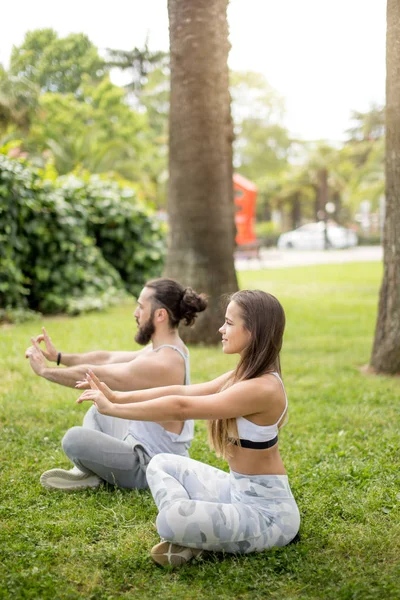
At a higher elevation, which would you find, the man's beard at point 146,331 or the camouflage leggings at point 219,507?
the man's beard at point 146,331

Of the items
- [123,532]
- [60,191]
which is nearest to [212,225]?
[60,191]

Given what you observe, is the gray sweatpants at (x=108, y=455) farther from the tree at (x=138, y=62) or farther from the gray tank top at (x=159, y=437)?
the tree at (x=138, y=62)

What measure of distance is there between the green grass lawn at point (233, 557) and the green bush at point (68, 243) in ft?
9.99

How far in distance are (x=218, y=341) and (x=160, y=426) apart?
181 inches

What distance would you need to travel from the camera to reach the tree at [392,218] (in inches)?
250

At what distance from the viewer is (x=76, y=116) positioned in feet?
115

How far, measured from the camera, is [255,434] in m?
3.17

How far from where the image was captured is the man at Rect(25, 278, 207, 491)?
3844 millimetres

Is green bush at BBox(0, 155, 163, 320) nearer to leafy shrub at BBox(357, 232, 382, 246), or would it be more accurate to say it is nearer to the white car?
the white car

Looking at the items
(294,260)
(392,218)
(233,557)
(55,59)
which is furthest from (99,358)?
(55,59)

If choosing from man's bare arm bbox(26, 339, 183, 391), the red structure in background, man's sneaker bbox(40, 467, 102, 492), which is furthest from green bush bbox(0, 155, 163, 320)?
the red structure in background

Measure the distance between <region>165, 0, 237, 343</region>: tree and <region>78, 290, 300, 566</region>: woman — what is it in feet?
16.7

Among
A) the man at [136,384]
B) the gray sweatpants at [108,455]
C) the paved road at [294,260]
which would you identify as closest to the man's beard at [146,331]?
the man at [136,384]

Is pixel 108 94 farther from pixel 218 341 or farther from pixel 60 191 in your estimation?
pixel 218 341
